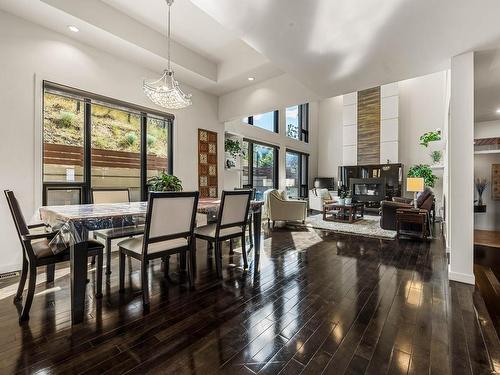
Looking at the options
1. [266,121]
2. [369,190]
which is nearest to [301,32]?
[266,121]

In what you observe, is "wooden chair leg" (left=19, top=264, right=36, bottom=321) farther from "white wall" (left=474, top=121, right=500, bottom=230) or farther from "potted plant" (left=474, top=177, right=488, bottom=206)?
"white wall" (left=474, top=121, right=500, bottom=230)

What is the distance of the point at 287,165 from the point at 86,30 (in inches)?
287

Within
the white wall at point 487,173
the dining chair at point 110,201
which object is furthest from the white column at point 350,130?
the dining chair at point 110,201

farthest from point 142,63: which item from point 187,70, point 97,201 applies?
point 97,201

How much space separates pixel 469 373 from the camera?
140cm

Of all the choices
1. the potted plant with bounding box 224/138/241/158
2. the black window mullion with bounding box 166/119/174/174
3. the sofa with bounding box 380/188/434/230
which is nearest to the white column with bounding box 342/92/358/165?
the sofa with bounding box 380/188/434/230

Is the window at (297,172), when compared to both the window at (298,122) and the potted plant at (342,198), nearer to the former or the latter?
the window at (298,122)

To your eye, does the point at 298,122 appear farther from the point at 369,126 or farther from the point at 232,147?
the point at 232,147

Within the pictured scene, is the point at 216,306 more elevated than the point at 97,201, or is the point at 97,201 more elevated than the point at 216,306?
the point at 97,201

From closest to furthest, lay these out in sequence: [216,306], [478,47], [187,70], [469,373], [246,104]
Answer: [469,373], [216,306], [478,47], [187,70], [246,104]

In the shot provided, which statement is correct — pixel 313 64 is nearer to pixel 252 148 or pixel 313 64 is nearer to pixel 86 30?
pixel 86 30

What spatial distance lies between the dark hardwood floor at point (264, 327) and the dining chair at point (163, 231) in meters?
0.33

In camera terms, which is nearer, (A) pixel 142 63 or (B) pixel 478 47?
(B) pixel 478 47

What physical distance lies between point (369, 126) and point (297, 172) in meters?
3.17
